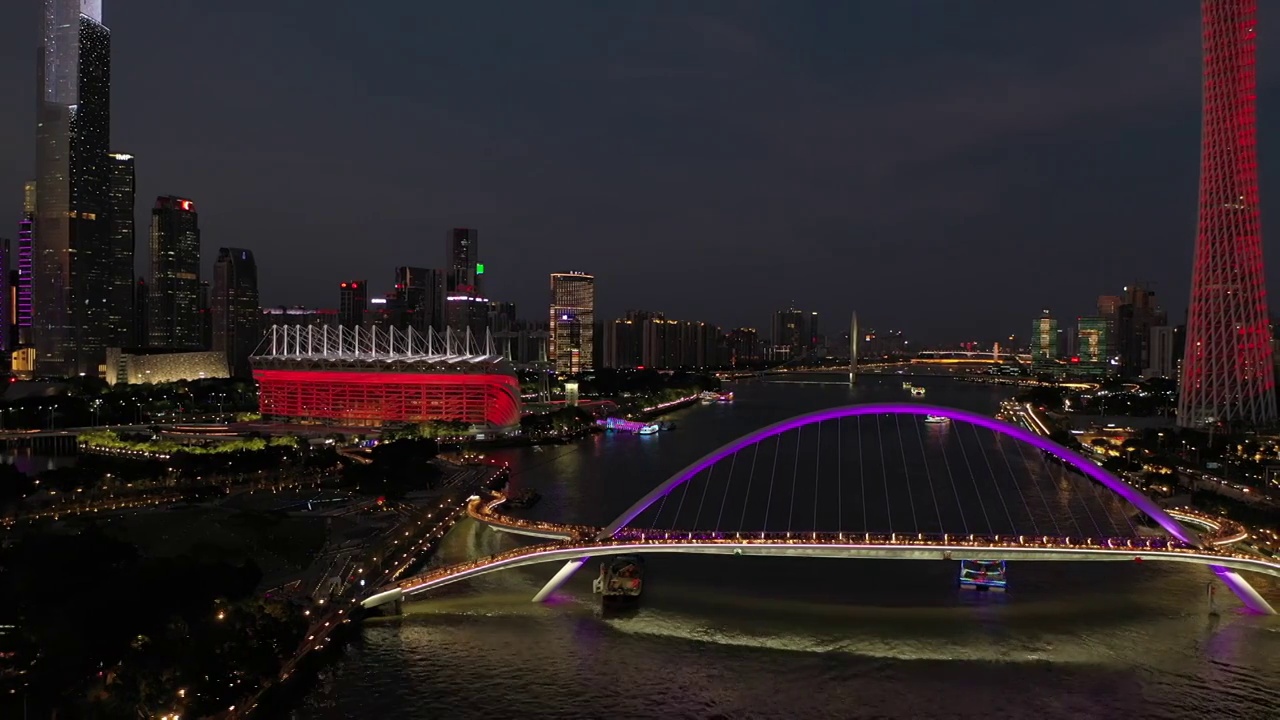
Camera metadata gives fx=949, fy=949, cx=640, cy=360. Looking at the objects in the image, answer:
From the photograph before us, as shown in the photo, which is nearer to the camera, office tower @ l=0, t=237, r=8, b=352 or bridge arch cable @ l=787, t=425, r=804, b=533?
bridge arch cable @ l=787, t=425, r=804, b=533

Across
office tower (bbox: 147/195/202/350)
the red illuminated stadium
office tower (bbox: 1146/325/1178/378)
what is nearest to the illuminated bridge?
the red illuminated stadium

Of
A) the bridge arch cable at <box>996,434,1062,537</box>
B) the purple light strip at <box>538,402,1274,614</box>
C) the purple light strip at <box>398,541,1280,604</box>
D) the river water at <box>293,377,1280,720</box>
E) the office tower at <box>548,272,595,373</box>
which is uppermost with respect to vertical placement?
the office tower at <box>548,272,595,373</box>

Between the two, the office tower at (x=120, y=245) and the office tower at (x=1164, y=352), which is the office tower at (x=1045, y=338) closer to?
the office tower at (x=1164, y=352)

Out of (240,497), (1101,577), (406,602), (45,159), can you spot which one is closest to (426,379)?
(240,497)

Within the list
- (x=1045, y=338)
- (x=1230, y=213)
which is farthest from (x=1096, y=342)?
(x=1230, y=213)

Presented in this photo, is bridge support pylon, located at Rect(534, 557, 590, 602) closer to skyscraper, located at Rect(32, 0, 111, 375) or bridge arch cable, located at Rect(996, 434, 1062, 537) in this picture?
bridge arch cable, located at Rect(996, 434, 1062, 537)

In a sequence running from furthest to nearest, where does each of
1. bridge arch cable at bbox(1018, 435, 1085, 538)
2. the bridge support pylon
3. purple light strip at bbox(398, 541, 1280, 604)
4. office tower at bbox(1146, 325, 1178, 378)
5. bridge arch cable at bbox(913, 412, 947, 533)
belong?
office tower at bbox(1146, 325, 1178, 378)
bridge arch cable at bbox(913, 412, 947, 533)
bridge arch cable at bbox(1018, 435, 1085, 538)
the bridge support pylon
purple light strip at bbox(398, 541, 1280, 604)

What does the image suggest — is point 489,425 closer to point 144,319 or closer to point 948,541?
point 948,541
